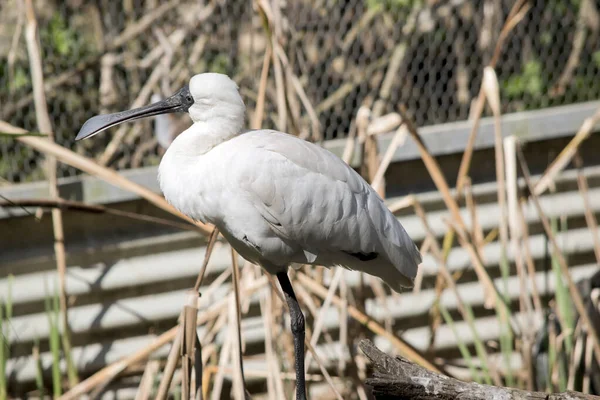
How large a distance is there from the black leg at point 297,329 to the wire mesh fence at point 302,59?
70cm

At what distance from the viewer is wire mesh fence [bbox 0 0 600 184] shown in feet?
9.36

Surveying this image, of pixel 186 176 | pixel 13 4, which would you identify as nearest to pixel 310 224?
pixel 186 176

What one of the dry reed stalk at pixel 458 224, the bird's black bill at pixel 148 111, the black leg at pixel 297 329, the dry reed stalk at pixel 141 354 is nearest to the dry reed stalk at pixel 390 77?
the dry reed stalk at pixel 458 224

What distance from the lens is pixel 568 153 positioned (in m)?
2.73

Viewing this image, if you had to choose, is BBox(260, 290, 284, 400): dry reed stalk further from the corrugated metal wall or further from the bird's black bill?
the bird's black bill

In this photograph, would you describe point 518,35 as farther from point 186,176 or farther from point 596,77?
point 186,176

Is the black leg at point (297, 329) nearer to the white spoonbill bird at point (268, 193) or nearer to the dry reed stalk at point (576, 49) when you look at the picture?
the white spoonbill bird at point (268, 193)

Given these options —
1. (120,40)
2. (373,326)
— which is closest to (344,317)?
(373,326)

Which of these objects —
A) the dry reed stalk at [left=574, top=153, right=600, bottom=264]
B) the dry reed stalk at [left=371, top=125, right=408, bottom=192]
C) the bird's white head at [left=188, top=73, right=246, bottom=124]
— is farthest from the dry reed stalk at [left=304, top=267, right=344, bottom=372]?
the dry reed stalk at [left=574, top=153, right=600, bottom=264]

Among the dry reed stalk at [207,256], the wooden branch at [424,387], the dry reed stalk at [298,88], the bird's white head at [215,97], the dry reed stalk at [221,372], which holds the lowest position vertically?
the wooden branch at [424,387]

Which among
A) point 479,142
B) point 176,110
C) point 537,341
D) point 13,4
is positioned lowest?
point 537,341

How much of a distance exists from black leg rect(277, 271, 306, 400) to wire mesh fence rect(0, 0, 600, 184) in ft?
2.30

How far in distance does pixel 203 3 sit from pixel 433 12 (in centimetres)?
83

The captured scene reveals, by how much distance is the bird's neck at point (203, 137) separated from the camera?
6.42 feet
